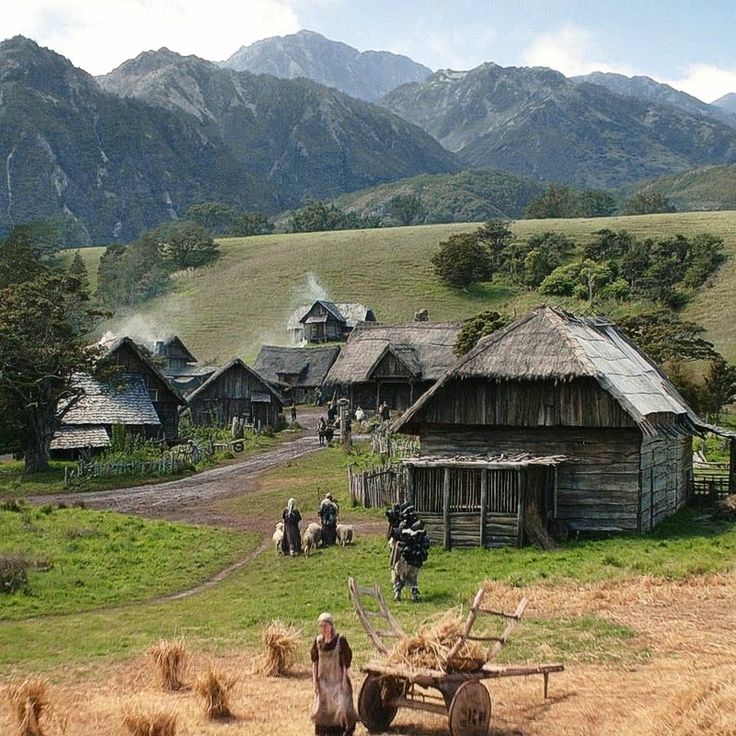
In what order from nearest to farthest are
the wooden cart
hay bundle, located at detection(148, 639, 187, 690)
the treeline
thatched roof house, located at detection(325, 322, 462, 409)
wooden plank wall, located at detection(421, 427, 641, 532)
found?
the wooden cart
hay bundle, located at detection(148, 639, 187, 690)
wooden plank wall, located at detection(421, 427, 641, 532)
thatched roof house, located at detection(325, 322, 462, 409)
the treeline

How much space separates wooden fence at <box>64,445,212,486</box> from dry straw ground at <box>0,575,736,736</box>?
2431cm

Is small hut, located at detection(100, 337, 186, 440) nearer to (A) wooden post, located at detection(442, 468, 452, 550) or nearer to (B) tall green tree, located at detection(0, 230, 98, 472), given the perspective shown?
(B) tall green tree, located at detection(0, 230, 98, 472)

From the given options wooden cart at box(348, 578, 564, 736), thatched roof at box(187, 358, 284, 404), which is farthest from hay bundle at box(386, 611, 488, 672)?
thatched roof at box(187, 358, 284, 404)

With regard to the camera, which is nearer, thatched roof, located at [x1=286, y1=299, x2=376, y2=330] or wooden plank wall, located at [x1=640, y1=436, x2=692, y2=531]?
wooden plank wall, located at [x1=640, y1=436, x2=692, y2=531]

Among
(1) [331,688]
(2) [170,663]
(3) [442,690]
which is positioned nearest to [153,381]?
(2) [170,663]

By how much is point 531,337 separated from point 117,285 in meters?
95.7

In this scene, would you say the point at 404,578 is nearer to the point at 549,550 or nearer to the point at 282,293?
the point at 549,550

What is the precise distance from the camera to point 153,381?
48.8 metres

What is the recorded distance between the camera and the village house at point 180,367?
7225 centimetres

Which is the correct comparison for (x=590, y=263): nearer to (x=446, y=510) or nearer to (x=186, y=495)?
(x=186, y=495)

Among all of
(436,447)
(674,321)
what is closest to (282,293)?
(674,321)

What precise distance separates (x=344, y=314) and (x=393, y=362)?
2897cm

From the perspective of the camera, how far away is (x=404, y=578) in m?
18.4

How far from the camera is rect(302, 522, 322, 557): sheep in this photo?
79.5ft
